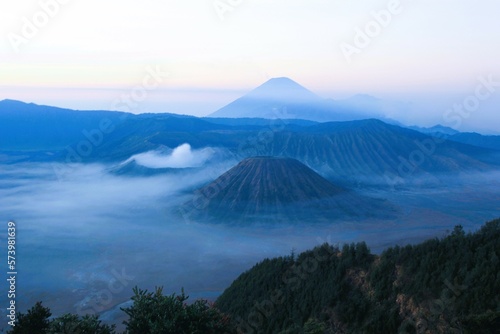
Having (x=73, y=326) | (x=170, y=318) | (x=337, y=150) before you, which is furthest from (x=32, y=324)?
(x=337, y=150)

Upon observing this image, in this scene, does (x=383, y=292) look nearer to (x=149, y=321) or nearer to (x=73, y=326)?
(x=149, y=321)

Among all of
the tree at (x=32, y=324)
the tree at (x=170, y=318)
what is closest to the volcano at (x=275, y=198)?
the tree at (x=170, y=318)

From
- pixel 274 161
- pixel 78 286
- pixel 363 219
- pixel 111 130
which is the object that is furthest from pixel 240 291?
pixel 111 130

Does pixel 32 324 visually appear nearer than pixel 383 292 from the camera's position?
Yes

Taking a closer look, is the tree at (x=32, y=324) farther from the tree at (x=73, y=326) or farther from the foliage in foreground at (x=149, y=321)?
the tree at (x=73, y=326)

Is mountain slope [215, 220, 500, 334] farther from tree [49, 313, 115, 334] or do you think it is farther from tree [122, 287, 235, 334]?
tree [49, 313, 115, 334]

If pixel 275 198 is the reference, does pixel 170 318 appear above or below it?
above

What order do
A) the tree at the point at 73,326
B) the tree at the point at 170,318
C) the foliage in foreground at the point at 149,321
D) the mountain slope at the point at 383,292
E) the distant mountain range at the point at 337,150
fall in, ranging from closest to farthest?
the tree at the point at 73,326 < the foliage in foreground at the point at 149,321 < the tree at the point at 170,318 < the mountain slope at the point at 383,292 < the distant mountain range at the point at 337,150

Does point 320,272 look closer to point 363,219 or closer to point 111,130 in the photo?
point 363,219
